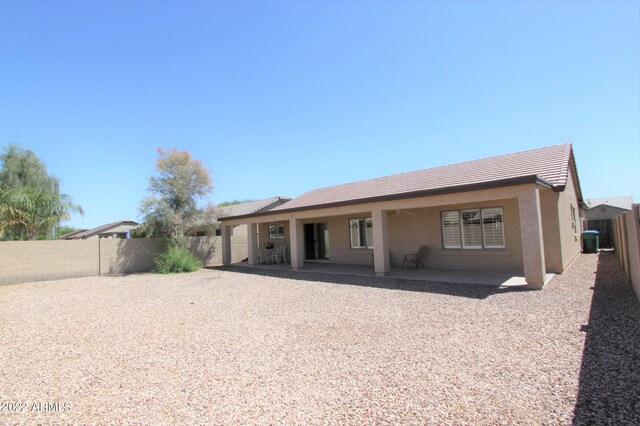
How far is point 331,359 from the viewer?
14.8 feet

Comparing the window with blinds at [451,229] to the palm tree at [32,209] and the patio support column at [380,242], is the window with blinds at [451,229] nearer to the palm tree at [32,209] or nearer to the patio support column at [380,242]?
the patio support column at [380,242]

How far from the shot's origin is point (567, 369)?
392cm

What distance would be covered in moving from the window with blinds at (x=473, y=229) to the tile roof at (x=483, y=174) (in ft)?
4.98

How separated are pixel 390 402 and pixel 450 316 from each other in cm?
360

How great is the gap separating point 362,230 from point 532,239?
26.6ft

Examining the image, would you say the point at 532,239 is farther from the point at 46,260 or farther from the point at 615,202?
the point at 615,202

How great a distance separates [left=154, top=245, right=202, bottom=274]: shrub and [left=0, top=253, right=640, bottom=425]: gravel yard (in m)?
7.58

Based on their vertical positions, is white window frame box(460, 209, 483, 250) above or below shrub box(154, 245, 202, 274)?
above

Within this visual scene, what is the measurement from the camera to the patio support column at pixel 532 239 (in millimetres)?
8312

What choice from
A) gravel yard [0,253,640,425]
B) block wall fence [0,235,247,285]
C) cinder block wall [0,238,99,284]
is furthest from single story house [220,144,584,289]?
cinder block wall [0,238,99,284]

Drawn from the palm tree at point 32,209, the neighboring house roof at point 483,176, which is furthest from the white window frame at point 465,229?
the palm tree at point 32,209

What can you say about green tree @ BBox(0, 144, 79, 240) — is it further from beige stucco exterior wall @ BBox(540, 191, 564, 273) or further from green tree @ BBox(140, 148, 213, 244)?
beige stucco exterior wall @ BBox(540, 191, 564, 273)

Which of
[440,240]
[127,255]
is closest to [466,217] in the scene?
[440,240]

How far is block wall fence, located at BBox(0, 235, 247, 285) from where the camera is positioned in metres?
13.7
